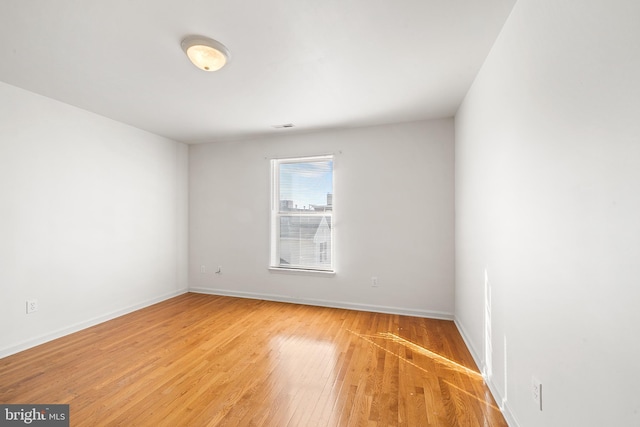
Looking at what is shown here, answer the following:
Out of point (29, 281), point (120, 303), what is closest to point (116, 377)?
point (29, 281)

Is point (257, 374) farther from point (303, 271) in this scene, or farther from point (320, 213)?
point (320, 213)

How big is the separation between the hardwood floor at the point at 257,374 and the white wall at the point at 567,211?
1.80 feet

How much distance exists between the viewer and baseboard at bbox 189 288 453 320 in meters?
3.44

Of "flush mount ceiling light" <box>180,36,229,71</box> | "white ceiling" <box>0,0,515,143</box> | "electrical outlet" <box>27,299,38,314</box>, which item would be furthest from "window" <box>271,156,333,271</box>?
"electrical outlet" <box>27,299,38,314</box>

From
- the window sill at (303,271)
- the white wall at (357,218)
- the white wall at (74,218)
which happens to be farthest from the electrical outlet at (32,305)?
the window sill at (303,271)

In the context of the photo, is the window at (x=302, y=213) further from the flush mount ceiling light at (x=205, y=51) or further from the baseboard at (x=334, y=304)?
the flush mount ceiling light at (x=205, y=51)

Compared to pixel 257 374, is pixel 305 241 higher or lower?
higher

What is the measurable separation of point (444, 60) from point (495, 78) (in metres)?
0.43

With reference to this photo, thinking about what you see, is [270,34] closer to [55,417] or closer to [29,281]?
[55,417]

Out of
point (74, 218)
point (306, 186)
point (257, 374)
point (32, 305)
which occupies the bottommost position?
point (257, 374)

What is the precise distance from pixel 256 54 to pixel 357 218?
235cm

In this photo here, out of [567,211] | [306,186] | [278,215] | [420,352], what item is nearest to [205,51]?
[567,211]

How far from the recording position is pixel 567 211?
1.09m

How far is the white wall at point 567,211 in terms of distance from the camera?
0.82 metres
